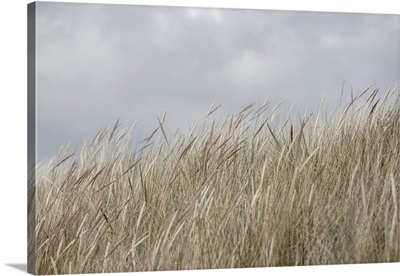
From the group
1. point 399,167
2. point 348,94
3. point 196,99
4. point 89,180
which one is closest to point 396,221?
point 399,167

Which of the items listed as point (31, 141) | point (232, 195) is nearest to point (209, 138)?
point (232, 195)

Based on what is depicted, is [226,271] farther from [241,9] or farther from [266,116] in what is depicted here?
[241,9]

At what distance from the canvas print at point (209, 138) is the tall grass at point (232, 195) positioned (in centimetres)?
1

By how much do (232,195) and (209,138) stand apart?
522mm

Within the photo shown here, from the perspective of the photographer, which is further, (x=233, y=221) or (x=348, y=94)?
(x=348, y=94)

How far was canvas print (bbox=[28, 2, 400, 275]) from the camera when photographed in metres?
8.18

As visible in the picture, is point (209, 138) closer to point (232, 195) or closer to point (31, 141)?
point (232, 195)

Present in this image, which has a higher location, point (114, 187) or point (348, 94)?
point (348, 94)

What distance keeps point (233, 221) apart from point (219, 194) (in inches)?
10.2

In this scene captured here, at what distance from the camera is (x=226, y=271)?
820cm

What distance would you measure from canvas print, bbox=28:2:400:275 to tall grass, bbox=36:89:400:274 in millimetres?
12

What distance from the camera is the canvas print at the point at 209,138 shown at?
818 centimetres

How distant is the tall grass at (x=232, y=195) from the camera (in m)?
8.19

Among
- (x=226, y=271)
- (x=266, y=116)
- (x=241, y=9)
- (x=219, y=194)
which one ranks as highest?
(x=241, y=9)
